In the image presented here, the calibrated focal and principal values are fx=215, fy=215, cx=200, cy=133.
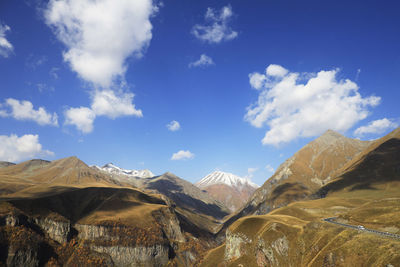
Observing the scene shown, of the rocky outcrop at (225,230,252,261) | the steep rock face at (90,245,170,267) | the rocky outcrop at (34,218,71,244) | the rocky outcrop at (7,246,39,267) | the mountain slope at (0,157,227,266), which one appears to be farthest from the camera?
the steep rock face at (90,245,170,267)

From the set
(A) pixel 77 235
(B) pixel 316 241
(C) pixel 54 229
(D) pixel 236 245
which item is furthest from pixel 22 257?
(B) pixel 316 241

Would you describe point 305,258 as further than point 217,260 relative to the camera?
No

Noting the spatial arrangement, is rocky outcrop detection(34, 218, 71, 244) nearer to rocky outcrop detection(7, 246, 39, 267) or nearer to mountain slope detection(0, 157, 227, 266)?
mountain slope detection(0, 157, 227, 266)

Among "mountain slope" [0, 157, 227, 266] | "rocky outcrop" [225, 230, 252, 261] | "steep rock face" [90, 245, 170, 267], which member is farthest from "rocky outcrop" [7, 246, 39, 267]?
"rocky outcrop" [225, 230, 252, 261]

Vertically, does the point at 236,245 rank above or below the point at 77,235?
below

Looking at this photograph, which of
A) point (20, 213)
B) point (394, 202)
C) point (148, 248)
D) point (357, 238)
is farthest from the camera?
point (148, 248)

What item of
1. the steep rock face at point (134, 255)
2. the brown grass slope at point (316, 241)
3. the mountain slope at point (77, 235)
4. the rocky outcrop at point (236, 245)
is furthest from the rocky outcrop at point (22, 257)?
the rocky outcrop at point (236, 245)

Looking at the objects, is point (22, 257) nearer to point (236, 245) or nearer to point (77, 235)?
point (77, 235)

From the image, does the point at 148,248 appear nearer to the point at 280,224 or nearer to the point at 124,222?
the point at 124,222

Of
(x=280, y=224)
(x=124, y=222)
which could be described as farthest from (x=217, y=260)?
(x=124, y=222)

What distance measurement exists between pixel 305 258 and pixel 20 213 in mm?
168596

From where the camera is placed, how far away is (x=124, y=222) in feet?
579

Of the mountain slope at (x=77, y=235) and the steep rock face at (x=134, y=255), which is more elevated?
the mountain slope at (x=77, y=235)

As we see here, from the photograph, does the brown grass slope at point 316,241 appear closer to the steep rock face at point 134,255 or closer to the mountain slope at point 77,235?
the steep rock face at point 134,255
